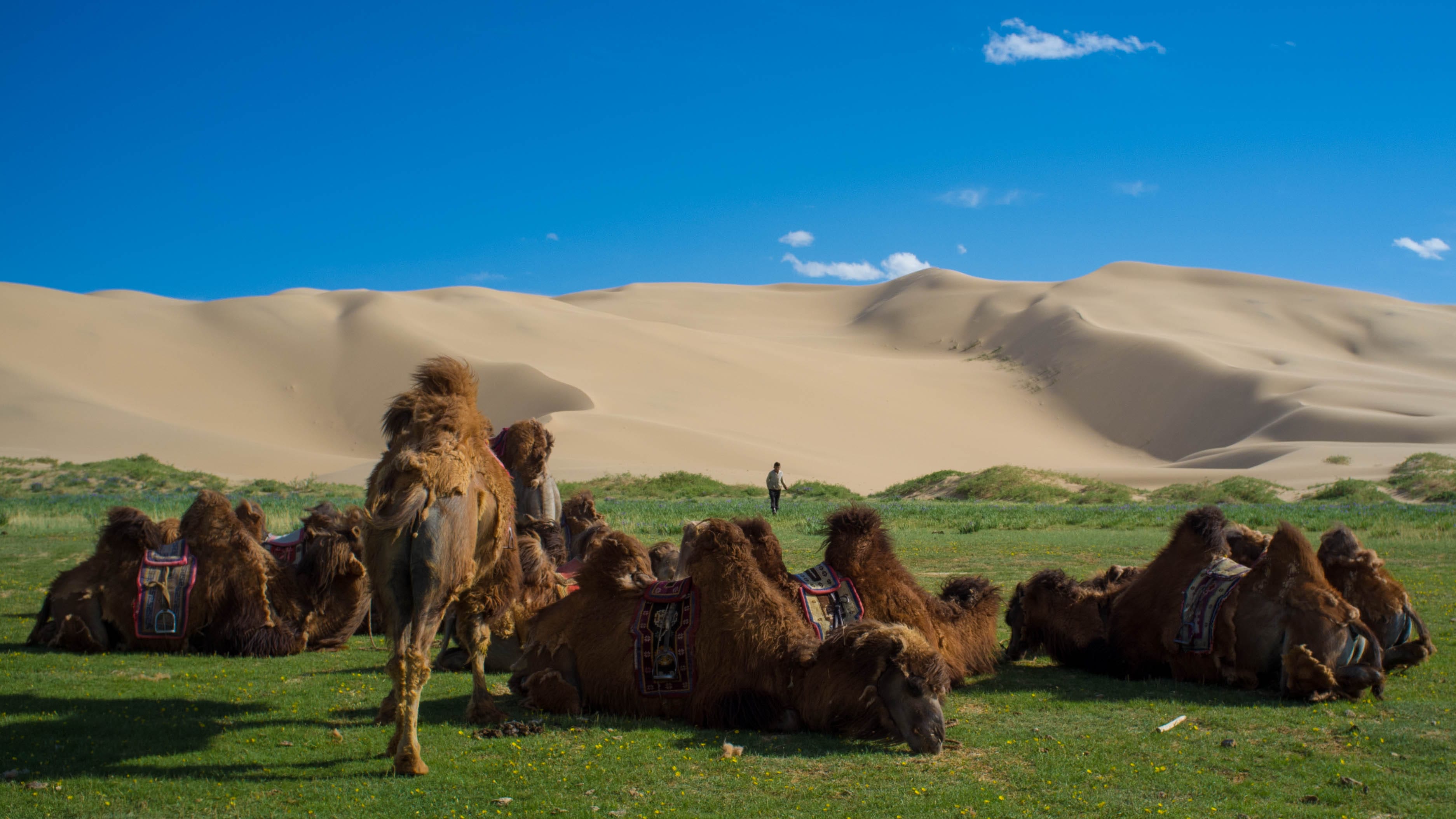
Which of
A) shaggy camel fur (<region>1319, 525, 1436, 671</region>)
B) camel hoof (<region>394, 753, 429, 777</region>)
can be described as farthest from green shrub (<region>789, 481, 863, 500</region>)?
camel hoof (<region>394, 753, 429, 777</region>)

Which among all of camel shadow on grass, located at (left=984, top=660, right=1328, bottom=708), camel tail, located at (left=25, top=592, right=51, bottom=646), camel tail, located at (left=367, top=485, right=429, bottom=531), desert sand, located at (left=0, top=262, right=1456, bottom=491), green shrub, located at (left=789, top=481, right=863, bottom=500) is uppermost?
desert sand, located at (left=0, top=262, right=1456, bottom=491)

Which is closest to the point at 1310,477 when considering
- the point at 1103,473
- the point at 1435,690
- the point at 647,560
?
the point at 1103,473

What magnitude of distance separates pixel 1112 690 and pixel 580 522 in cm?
562

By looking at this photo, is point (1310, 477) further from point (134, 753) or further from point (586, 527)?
point (134, 753)

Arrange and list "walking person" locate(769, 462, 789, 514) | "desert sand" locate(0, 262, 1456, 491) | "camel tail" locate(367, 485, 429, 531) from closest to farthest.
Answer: "camel tail" locate(367, 485, 429, 531) < "walking person" locate(769, 462, 789, 514) < "desert sand" locate(0, 262, 1456, 491)

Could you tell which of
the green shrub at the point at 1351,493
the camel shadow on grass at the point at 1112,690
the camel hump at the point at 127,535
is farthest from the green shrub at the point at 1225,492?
the camel hump at the point at 127,535

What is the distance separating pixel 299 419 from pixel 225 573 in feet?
210

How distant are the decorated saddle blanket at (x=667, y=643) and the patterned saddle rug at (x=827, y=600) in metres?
0.76

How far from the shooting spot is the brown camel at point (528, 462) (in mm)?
9242

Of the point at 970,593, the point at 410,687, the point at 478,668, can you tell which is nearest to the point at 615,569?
the point at 478,668

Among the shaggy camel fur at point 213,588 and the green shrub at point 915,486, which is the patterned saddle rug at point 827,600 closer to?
the shaggy camel fur at point 213,588

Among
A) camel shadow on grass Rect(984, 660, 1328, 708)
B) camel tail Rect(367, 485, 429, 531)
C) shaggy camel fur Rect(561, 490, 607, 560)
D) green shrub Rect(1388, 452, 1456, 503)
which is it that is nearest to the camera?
camel tail Rect(367, 485, 429, 531)

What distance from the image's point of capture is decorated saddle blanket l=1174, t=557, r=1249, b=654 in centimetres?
771

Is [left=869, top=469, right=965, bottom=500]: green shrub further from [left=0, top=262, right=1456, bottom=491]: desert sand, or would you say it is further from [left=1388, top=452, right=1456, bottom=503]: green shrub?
[left=1388, top=452, right=1456, bottom=503]: green shrub
